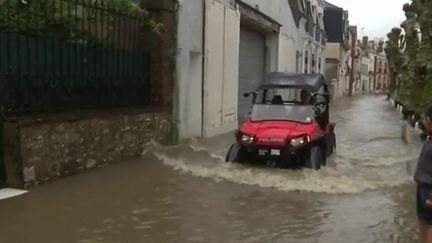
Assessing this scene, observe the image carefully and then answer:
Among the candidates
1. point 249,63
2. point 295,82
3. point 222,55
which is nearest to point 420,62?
point 295,82

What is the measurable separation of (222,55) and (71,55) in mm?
8658

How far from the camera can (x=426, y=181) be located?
5.46m

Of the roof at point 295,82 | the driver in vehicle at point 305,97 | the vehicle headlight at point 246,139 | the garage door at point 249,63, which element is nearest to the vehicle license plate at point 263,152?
the vehicle headlight at point 246,139

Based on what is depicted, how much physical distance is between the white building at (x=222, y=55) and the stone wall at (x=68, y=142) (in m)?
2.48

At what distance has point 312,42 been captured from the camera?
40688 mm

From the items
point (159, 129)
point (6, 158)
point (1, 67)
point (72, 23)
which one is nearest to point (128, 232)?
point (6, 158)

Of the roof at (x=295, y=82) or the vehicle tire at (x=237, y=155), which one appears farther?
the roof at (x=295, y=82)

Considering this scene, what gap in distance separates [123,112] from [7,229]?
5418 mm

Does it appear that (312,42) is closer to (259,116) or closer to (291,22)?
(291,22)

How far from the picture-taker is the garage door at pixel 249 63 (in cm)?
2384

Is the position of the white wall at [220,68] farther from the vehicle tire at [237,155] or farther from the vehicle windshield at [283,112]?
the vehicle tire at [237,155]

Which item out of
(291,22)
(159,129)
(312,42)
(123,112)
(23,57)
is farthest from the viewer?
(312,42)

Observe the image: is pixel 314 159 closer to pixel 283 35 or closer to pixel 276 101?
pixel 276 101

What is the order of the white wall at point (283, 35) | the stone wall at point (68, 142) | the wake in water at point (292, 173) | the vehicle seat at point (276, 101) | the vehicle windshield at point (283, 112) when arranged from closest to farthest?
the stone wall at point (68, 142), the wake in water at point (292, 173), the vehicle windshield at point (283, 112), the vehicle seat at point (276, 101), the white wall at point (283, 35)
